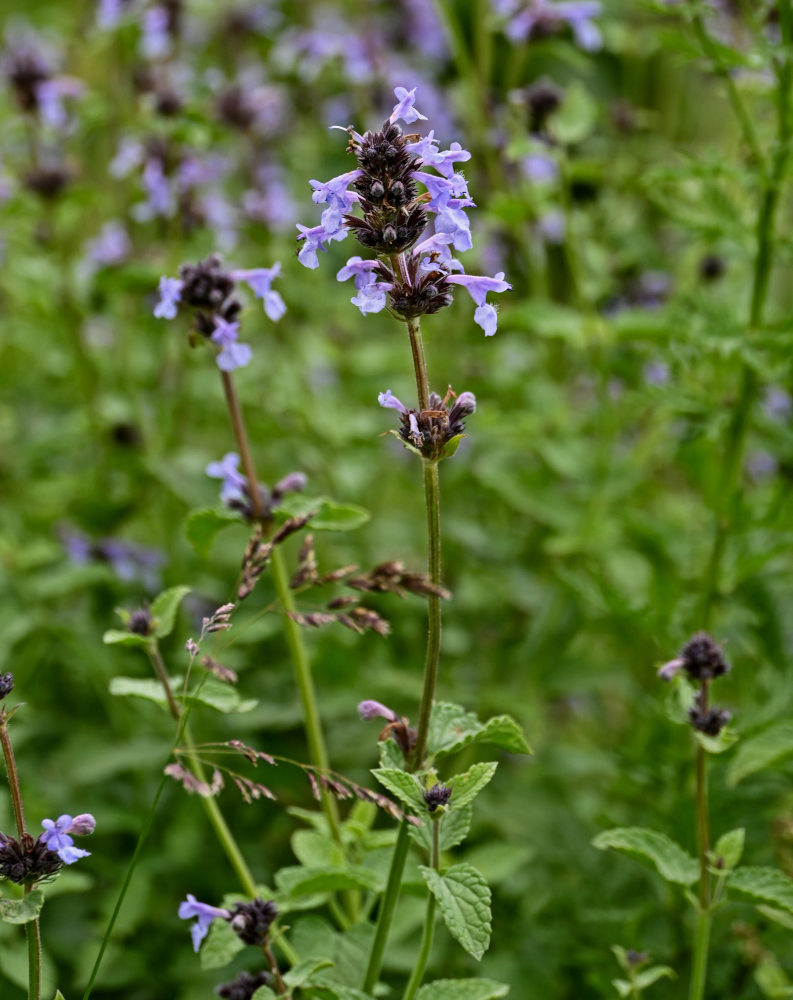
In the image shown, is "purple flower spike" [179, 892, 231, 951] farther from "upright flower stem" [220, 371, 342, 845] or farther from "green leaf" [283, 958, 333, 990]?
"upright flower stem" [220, 371, 342, 845]

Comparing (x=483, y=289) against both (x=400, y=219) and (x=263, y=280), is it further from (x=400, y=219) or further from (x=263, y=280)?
(x=263, y=280)

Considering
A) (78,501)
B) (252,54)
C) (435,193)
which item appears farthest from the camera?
(252,54)

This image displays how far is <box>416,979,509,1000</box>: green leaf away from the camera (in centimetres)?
133

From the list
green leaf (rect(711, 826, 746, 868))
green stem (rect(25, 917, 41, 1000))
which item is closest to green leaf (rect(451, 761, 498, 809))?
green leaf (rect(711, 826, 746, 868))

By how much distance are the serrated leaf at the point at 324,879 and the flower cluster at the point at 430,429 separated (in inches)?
22.6

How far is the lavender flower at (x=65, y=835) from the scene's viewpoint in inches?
47.4

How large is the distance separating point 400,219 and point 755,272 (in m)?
1.25

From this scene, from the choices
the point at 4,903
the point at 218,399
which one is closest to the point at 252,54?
the point at 218,399

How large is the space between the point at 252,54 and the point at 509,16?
281 centimetres

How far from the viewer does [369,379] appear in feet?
11.1

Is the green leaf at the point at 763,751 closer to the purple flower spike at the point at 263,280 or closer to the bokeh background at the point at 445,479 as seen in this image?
the bokeh background at the point at 445,479

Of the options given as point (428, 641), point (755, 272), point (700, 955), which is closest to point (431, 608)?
point (428, 641)

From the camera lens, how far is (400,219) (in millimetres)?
1175

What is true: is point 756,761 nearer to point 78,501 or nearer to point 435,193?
point 435,193
